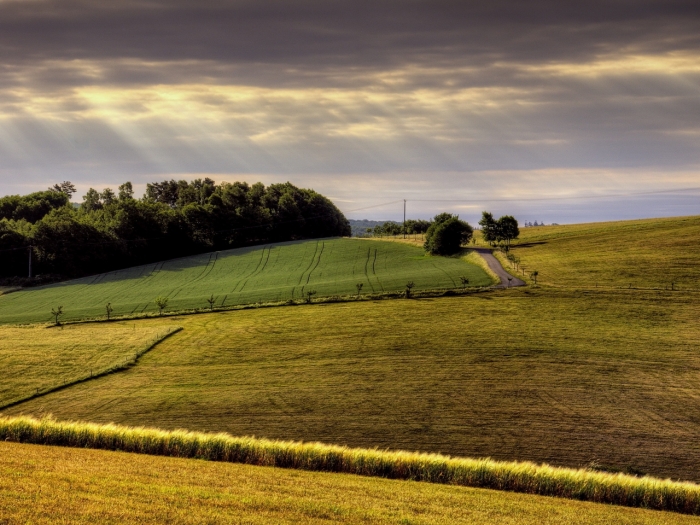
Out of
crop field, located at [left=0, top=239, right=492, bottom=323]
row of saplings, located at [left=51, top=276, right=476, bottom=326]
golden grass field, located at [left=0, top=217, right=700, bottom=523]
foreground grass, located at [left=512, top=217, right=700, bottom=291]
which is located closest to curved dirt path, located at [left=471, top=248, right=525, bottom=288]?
crop field, located at [left=0, top=239, right=492, bottom=323]

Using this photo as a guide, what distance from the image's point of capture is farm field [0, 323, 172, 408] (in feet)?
146

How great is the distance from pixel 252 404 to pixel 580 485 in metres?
21.7

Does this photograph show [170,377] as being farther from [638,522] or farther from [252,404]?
[638,522]

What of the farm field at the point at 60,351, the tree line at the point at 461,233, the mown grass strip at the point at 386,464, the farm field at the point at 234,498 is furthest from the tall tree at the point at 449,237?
the farm field at the point at 234,498

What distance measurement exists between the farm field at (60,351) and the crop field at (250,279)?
9.48 metres

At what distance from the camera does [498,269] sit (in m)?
82.2

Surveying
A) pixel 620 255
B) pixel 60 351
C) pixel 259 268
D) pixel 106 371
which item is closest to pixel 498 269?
pixel 620 255

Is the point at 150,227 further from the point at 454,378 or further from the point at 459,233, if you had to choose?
the point at 454,378

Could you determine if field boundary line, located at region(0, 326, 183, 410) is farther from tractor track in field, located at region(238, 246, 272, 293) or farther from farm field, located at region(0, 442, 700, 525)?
tractor track in field, located at region(238, 246, 272, 293)

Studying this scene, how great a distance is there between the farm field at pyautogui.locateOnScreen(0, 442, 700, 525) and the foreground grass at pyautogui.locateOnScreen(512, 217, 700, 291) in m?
54.0

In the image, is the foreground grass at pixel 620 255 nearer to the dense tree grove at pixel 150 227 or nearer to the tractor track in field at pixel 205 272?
the tractor track in field at pixel 205 272

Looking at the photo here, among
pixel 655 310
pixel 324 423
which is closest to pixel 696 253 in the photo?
pixel 655 310

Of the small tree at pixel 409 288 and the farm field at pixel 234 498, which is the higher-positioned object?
the small tree at pixel 409 288

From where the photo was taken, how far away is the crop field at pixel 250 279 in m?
76.3
